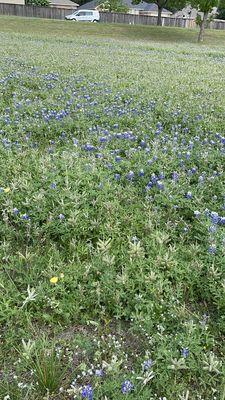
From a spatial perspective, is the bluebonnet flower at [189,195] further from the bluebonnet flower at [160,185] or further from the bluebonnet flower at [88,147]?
the bluebonnet flower at [88,147]

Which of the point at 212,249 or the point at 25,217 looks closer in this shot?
the point at 212,249

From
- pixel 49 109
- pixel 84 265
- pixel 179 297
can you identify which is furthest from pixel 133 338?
pixel 49 109

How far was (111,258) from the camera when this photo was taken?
Answer: 2451 millimetres

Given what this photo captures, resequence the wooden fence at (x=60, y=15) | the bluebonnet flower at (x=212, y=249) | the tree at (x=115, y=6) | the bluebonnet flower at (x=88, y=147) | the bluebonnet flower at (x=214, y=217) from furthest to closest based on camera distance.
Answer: the tree at (x=115, y=6) → the wooden fence at (x=60, y=15) → the bluebonnet flower at (x=88, y=147) → the bluebonnet flower at (x=214, y=217) → the bluebonnet flower at (x=212, y=249)

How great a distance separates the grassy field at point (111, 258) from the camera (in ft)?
6.10

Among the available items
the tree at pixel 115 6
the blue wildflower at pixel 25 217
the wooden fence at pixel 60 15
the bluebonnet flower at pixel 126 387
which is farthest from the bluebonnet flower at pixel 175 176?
the tree at pixel 115 6

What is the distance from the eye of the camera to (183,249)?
8.66 feet

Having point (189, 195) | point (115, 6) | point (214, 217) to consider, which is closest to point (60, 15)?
point (115, 6)

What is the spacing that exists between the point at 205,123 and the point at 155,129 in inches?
29.6

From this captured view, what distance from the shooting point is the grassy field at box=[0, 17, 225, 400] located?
1.86 m

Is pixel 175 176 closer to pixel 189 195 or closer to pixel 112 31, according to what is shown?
pixel 189 195

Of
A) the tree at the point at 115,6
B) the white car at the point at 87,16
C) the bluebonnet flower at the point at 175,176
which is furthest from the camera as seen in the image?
the tree at the point at 115,6

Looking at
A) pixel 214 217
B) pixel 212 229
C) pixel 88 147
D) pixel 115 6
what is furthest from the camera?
pixel 115 6

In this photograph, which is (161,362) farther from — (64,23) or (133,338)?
(64,23)
